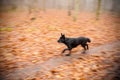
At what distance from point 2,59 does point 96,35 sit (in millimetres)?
5808

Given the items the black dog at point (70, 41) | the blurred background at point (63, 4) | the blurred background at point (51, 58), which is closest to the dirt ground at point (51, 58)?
the blurred background at point (51, 58)

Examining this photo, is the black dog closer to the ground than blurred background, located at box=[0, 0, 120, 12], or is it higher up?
closer to the ground

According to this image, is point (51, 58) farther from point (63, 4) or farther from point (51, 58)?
point (63, 4)

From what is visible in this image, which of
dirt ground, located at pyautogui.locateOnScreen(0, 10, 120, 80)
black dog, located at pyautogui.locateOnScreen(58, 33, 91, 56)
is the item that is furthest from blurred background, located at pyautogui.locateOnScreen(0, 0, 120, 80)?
black dog, located at pyautogui.locateOnScreen(58, 33, 91, 56)

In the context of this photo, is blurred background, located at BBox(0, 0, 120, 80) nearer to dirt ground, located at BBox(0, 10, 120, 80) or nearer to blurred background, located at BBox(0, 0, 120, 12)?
dirt ground, located at BBox(0, 10, 120, 80)

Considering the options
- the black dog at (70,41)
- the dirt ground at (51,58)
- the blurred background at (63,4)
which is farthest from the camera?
the blurred background at (63,4)

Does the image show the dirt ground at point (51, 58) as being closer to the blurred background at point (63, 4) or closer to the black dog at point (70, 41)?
the black dog at point (70, 41)

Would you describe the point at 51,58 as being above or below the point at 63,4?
below

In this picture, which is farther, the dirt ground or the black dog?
the black dog

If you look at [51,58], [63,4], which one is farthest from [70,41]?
[63,4]

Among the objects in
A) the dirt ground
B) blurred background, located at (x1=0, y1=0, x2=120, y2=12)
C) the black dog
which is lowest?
the dirt ground

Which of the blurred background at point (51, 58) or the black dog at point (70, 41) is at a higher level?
the black dog at point (70, 41)

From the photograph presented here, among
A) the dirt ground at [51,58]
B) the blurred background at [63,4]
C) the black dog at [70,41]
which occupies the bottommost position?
the dirt ground at [51,58]

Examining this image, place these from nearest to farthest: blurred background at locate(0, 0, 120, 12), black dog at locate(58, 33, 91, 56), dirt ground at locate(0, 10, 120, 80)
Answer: dirt ground at locate(0, 10, 120, 80)
black dog at locate(58, 33, 91, 56)
blurred background at locate(0, 0, 120, 12)
